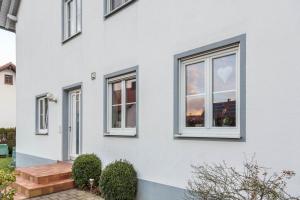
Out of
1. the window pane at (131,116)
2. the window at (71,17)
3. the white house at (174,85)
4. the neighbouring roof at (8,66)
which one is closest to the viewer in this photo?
the white house at (174,85)

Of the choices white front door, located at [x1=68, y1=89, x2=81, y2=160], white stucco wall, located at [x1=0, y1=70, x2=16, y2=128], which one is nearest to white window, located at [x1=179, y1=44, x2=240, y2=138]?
white front door, located at [x1=68, y1=89, x2=81, y2=160]

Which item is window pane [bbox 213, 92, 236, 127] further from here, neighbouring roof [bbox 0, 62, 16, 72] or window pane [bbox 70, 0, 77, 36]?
neighbouring roof [bbox 0, 62, 16, 72]

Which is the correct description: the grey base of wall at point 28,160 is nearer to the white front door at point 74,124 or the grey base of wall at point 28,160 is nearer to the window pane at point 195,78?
the white front door at point 74,124

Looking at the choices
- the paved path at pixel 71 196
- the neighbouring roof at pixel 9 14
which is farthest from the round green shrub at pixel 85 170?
the neighbouring roof at pixel 9 14

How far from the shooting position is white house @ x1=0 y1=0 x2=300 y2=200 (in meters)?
4.14

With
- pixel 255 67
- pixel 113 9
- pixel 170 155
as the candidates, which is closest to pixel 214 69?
pixel 255 67

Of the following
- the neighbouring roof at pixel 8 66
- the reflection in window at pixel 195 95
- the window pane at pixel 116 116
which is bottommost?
the window pane at pixel 116 116

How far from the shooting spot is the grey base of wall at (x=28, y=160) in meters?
10.7

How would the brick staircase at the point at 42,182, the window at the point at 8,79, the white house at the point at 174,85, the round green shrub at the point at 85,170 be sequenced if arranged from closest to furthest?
the white house at the point at 174,85, the brick staircase at the point at 42,182, the round green shrub at the point at 85,170, the window at the point at 8,79

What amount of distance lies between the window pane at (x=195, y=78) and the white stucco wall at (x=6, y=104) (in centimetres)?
2410

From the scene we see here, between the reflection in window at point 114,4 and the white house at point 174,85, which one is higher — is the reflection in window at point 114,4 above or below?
above

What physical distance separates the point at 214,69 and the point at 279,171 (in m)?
1.92

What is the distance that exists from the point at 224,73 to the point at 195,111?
0.88m

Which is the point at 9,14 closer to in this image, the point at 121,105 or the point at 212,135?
the point at 121,105
